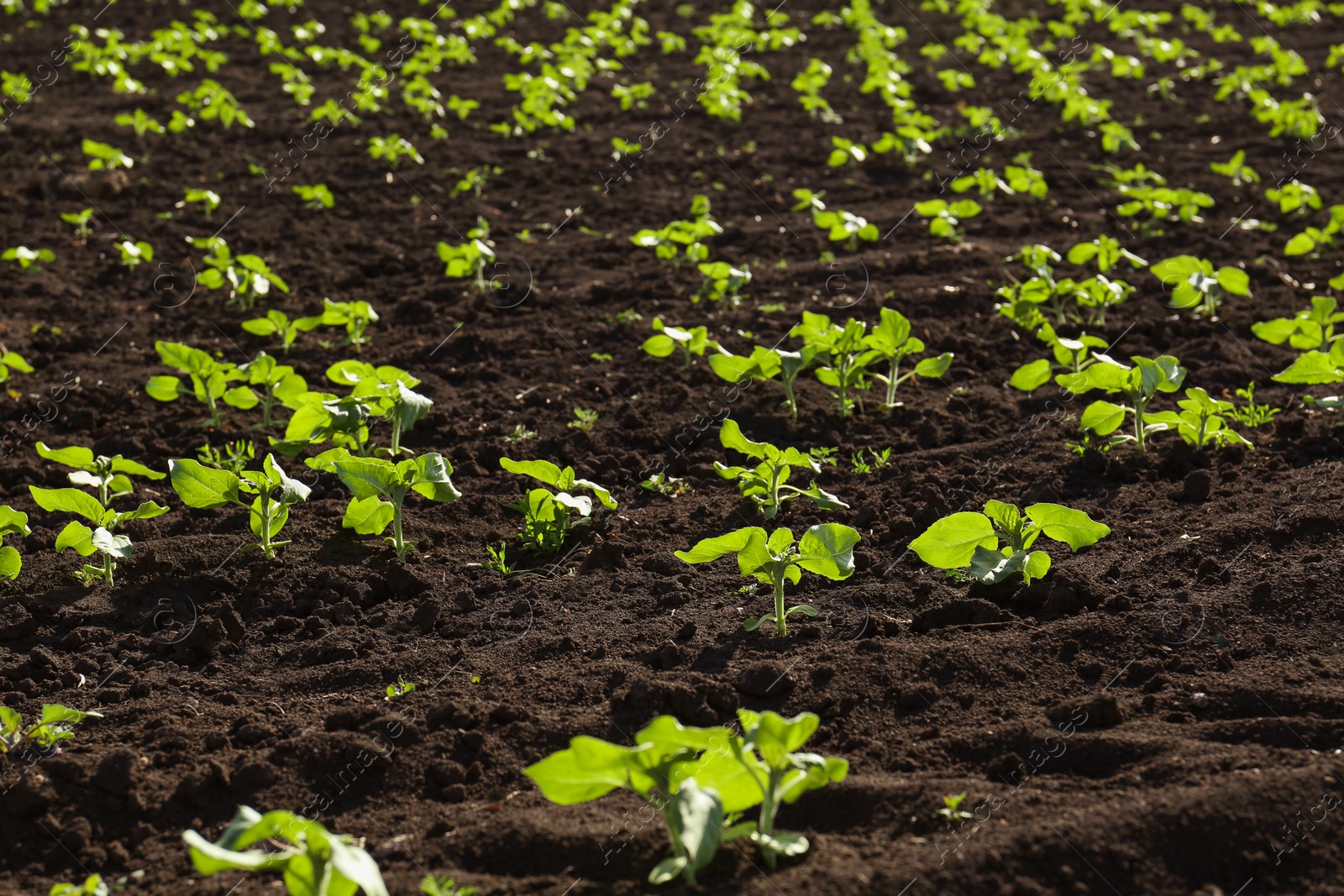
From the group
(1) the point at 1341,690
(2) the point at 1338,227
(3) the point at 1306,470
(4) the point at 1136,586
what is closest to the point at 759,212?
(2) the point at 1338,227

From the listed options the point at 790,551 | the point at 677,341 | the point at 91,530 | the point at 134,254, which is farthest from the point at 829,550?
the point at 134,254

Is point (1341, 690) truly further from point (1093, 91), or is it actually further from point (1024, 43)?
point (1024, 43)

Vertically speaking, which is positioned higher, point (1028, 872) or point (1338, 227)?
point (1028, 872)

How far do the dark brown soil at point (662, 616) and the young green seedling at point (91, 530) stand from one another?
10 cm

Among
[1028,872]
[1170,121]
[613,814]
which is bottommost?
[1170,121]

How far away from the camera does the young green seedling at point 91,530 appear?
3.13 meters

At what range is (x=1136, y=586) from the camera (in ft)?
10.0

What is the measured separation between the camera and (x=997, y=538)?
2.95 metres

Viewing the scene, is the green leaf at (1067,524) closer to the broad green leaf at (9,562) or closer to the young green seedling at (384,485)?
the young green seedling at (384,485)

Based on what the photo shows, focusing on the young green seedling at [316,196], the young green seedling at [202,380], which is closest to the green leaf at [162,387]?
the young green seedling at [202,380]

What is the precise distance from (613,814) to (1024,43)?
1036cm

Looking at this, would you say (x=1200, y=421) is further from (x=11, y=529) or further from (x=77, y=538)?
(x=11, y=529)

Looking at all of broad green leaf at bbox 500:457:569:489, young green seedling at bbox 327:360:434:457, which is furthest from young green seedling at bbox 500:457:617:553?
young green seedling at bbox 327:360:434:457

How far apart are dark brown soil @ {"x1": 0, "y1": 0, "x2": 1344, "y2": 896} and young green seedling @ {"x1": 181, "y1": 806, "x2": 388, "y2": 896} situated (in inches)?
10.9
